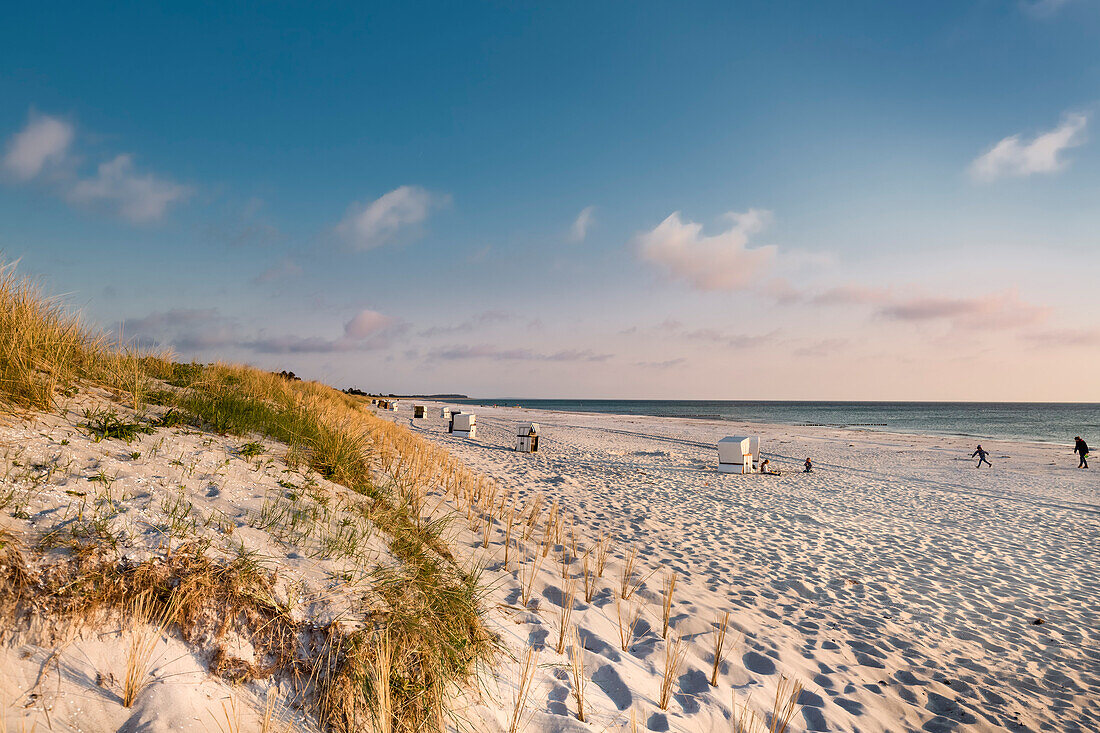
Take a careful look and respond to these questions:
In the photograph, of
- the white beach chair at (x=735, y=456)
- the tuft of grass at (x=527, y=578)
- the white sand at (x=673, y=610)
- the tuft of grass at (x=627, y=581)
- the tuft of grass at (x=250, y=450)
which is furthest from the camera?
the white beach chair at (x=735, y=456)

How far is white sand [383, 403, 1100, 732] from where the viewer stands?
3523 mm

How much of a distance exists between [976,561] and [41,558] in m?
10.3

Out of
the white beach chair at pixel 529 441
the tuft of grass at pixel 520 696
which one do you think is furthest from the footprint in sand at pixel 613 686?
the white beach chair at pixel 529 441

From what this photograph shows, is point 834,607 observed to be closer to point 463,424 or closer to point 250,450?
point 250,450

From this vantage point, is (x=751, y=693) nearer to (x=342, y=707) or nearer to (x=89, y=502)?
(x=342, y=707)

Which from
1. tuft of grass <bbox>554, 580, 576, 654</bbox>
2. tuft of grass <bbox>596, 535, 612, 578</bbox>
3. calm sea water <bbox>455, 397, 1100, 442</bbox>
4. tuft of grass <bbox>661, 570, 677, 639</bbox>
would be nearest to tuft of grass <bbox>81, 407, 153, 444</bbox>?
tuft of grass <bbox>554, 580, 576, 654</bbox>

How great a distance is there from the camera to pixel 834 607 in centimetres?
538

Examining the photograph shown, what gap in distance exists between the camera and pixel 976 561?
7.13 metres

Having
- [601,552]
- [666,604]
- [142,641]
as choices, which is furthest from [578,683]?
[601,552]

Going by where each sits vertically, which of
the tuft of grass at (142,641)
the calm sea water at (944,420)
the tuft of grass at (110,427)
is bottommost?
the calm sea water at (944,420)

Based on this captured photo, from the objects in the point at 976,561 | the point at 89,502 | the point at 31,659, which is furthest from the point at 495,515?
the point at 976,561

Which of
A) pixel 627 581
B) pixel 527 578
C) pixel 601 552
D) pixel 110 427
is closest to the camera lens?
pixel 110 427

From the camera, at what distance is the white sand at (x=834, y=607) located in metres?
3.52

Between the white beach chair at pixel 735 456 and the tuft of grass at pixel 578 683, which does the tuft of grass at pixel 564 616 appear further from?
the white beach chair at pixel 735 456
